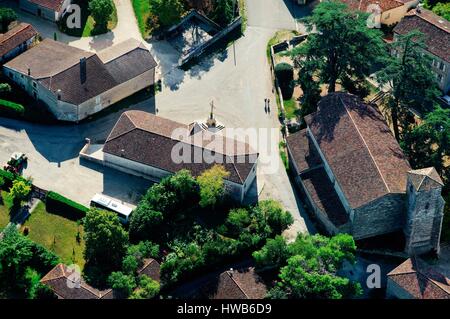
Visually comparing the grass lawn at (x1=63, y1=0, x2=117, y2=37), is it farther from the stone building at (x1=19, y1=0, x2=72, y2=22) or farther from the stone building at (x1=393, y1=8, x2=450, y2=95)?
the stone building at (x1=393, y1=8, x2=450, y2=95)

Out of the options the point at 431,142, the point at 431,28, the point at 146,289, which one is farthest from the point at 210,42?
the point at 146,289

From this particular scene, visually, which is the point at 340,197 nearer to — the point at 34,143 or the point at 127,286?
the point at 127,286

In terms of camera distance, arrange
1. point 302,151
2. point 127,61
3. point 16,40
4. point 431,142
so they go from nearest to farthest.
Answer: point 431,142 < point 302,151 < point 127,61 < point 16,40

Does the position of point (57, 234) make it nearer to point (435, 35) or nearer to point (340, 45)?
point (340, 45)

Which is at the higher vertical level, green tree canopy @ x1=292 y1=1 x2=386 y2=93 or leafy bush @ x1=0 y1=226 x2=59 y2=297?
green tree canopy @ x1=292 y1=1 x2=386 y2=93

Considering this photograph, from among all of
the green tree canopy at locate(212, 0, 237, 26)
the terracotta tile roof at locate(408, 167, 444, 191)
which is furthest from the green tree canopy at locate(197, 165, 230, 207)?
the green tree canopy at locate(212, 0, 237, 26)

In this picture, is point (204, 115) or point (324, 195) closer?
point (324, 195)
